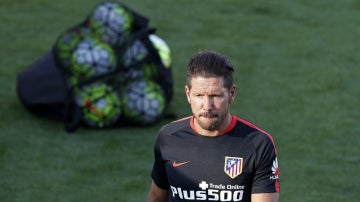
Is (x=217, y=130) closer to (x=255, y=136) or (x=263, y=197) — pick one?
(x=255, y=136)

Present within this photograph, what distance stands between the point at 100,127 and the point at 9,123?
128 centimetres

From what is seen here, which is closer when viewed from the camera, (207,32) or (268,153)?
(268,153)


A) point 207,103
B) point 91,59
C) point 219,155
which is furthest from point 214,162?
point 91,59

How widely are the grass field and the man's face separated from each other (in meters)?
4.27

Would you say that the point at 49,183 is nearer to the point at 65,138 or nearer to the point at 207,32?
the point at 65,138

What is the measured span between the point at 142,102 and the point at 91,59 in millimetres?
884

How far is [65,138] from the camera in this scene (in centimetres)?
1122

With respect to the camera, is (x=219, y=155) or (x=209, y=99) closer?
(x=209, y=99)

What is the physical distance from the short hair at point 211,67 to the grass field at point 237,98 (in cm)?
428

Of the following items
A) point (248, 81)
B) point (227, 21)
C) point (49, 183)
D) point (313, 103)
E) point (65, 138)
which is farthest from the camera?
point (227, 21)

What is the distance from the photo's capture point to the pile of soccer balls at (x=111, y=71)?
11297 mm

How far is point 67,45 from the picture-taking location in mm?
11570

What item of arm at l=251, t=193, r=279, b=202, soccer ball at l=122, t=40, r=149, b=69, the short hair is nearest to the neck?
the short hair

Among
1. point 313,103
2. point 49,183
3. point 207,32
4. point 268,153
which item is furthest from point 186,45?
point 268,153
